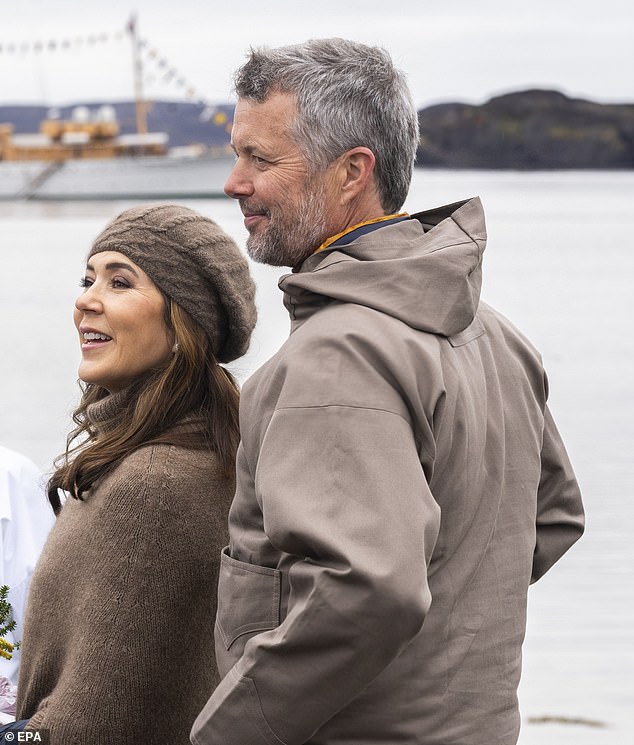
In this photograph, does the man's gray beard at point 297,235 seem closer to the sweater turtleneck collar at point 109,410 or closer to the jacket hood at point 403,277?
the jacket hood at point 403,277

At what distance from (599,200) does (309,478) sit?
110338 mm

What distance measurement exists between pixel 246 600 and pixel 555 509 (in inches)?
25.8

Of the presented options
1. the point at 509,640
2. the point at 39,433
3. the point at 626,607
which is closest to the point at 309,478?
the point at 509,640

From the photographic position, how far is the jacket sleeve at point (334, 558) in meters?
1.60

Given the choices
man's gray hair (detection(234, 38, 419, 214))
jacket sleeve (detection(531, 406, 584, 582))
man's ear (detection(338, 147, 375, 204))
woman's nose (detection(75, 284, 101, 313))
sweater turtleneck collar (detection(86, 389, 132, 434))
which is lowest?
jacket sleeve (detection(531, 406, 584, 582))

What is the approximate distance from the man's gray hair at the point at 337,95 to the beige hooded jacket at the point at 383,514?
131mm

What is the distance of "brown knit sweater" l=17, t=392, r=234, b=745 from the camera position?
207 centimetres

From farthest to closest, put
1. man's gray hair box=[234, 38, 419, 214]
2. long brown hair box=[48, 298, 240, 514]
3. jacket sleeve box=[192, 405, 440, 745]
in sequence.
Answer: long brown hair box=[48, 298, 240, 514] < man's gray hair box=[234, 38, 419, 214] < jacket sleeve box=[192, 405, 440, 745]

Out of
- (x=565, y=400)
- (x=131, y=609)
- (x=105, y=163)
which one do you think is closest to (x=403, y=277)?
(x=131, y=609)

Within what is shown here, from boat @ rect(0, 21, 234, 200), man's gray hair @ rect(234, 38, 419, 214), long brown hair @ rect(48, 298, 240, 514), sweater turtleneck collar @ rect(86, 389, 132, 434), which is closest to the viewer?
man's gray hair @ rect(234, 38, 419, 214)

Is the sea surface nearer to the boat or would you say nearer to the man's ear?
the man's ear

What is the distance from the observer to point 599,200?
10844 centimetres

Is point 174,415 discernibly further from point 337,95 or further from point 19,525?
point 337,95

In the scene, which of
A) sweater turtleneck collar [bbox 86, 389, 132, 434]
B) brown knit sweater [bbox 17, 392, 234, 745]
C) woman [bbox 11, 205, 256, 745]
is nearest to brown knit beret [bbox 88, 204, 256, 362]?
woman [bbox 11, 205, 256, 745]
